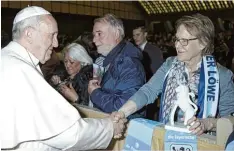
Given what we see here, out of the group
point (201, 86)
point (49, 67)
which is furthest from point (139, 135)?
point (49, 67)

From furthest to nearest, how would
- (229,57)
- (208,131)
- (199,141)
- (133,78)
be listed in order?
(229,57) < (133,78) < (208,131) < (199,141)

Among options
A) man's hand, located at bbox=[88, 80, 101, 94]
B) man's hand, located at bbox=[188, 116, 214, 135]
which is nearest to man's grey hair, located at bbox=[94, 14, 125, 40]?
man's hand, located at bbox=[88, 80, 101, 94]

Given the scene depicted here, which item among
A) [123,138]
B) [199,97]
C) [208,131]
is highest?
[199,97]

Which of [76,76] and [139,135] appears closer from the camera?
[139,135]

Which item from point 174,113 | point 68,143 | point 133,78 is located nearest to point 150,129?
point 174,113

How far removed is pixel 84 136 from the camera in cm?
183

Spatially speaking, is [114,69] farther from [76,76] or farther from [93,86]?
[76,76]

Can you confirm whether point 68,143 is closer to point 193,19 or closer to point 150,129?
point 150,129

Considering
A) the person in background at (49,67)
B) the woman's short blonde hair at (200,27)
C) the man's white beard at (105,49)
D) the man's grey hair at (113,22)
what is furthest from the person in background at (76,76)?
the woman's short blonde hair at (200,27)

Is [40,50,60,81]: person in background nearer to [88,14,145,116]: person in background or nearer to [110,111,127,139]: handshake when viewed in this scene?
[88,14,145,116]: person in background

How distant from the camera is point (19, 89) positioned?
5.75 ft

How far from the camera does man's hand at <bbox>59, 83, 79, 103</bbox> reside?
9.61 feet

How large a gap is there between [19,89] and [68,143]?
14.1 inches

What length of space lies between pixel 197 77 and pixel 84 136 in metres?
0.77
